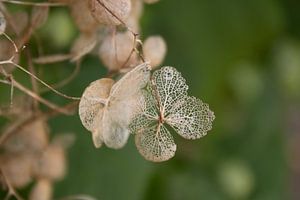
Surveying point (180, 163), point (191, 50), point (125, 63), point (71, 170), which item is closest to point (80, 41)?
point (125, 63)

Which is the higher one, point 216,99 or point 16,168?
point 16,168

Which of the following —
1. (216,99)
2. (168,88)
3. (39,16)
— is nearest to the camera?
(168,88)

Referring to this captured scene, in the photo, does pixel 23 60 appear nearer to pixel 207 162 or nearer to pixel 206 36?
pixel 206 36

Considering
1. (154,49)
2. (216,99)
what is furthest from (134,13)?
(216,99)

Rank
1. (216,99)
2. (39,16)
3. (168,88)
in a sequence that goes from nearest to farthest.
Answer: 1. (168,88)
2. (39,16)
3. (216,99)

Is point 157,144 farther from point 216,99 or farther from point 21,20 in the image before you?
point 216,99

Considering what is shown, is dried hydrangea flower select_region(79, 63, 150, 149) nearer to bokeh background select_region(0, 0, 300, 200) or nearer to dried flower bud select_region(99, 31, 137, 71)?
dried flower bud select_region(99, 31, 137, 71)

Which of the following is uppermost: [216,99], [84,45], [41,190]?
[84,45]
